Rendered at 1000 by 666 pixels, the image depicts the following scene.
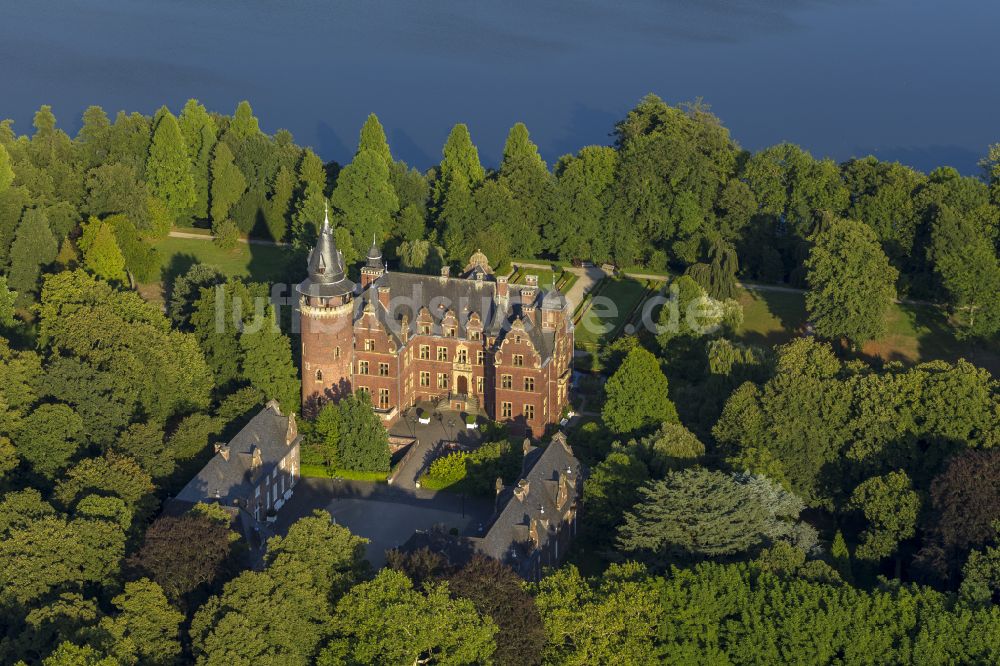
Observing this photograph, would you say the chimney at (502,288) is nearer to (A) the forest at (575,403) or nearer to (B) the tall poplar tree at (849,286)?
(A) the forest at (575,403)

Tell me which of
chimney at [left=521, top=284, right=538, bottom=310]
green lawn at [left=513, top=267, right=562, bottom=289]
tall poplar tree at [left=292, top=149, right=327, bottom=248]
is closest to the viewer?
chimney at [left=521, top=284, right=538, bottom=310]

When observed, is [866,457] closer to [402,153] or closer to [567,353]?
[567,353]

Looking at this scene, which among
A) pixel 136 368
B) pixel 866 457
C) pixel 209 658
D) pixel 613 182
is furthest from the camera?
pixel 613 182

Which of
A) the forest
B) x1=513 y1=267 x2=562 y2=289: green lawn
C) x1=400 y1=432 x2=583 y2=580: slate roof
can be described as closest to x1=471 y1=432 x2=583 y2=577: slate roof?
x1=400 y1=432 x2=583 y2=580: slate roof

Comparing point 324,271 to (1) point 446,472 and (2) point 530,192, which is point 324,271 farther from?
(2) point 530,192

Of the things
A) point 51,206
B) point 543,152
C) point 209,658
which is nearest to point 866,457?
point 209,658

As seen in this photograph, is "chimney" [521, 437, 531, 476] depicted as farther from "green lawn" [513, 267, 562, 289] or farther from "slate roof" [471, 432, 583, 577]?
"green lawn" [513, 267, 562, 289]
